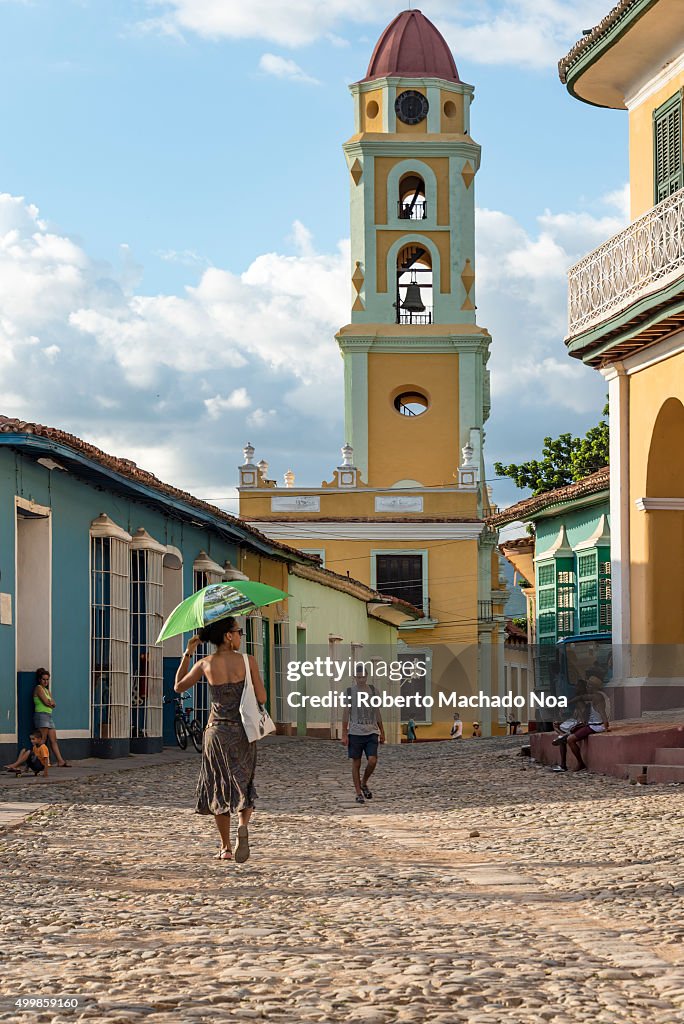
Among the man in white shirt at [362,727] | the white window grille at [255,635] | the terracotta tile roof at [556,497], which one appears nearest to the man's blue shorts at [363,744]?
the man in white shirt at [362,727]

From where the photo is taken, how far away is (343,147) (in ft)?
163

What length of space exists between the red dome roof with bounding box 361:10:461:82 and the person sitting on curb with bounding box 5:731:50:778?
36.3 meters

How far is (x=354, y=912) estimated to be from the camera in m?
7.51

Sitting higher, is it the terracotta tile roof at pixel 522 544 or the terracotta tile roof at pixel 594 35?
the terracotta tile roof at pixel 594 35

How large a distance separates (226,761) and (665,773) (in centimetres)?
637

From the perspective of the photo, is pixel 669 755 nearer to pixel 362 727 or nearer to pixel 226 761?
pixel 362 727

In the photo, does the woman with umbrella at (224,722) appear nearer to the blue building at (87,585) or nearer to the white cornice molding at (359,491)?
the blue building at (87,585)

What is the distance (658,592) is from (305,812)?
7.07m

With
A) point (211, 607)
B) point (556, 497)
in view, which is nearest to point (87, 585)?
point (211, 607)

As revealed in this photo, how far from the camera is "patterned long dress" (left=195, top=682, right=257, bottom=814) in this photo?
384 inches

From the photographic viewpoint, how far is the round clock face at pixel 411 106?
50.2 m

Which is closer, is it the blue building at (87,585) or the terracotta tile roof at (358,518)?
the blue building at (87,585)

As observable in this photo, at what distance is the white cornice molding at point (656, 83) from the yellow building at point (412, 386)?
28.1 metres

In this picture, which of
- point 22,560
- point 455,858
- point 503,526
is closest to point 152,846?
point 455,858
